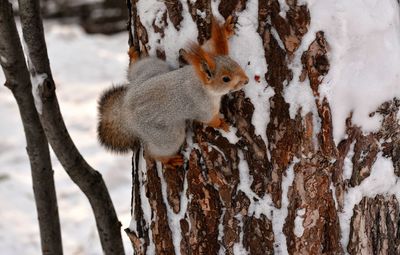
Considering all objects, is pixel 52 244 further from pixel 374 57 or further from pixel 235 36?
pixel 374 57

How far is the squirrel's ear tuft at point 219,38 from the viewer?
1280 mm

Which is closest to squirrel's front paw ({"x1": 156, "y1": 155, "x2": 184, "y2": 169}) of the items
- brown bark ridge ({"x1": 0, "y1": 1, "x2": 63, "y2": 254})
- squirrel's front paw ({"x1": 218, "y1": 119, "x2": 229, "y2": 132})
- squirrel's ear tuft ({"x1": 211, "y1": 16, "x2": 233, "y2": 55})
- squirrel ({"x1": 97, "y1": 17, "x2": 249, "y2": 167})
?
squirrel ({"x1": 97, "y1": 17, "x2": 249, "y2": 167})

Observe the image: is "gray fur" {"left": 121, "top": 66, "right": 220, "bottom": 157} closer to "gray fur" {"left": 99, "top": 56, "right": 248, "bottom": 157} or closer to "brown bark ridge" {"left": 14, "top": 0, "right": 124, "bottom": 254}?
"gray fur" {"left": 99, "top": 56, "right": 248, "bottom": 157}

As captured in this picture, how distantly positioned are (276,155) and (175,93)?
31 centimetres

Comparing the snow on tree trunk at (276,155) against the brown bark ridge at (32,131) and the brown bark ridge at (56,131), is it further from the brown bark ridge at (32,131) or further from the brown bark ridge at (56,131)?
the brown bark ridge at (32,131)

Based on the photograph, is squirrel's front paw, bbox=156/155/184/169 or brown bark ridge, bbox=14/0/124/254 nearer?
squirrel's front paw, bbox=156/155/184/169

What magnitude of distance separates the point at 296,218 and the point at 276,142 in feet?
0.59

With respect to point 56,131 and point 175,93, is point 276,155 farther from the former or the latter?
point 56,131

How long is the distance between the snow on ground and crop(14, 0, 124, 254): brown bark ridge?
89 centimetres

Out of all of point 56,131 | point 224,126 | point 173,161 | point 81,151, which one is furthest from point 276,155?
point 81,151

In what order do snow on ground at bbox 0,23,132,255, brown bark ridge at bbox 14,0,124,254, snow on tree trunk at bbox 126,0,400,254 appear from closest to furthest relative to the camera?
1. snow on tree trunk at bbox 126,0,400,254
2. brown bark ridge at bbox 14,0,124,254
3. snow on ground at bbox 0,23,132,255

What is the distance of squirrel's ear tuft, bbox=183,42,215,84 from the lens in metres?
1.34

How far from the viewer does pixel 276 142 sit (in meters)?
1.32

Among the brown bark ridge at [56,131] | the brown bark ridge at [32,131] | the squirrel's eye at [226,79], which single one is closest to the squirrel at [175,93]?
the squirrel's eye at [226,79]
